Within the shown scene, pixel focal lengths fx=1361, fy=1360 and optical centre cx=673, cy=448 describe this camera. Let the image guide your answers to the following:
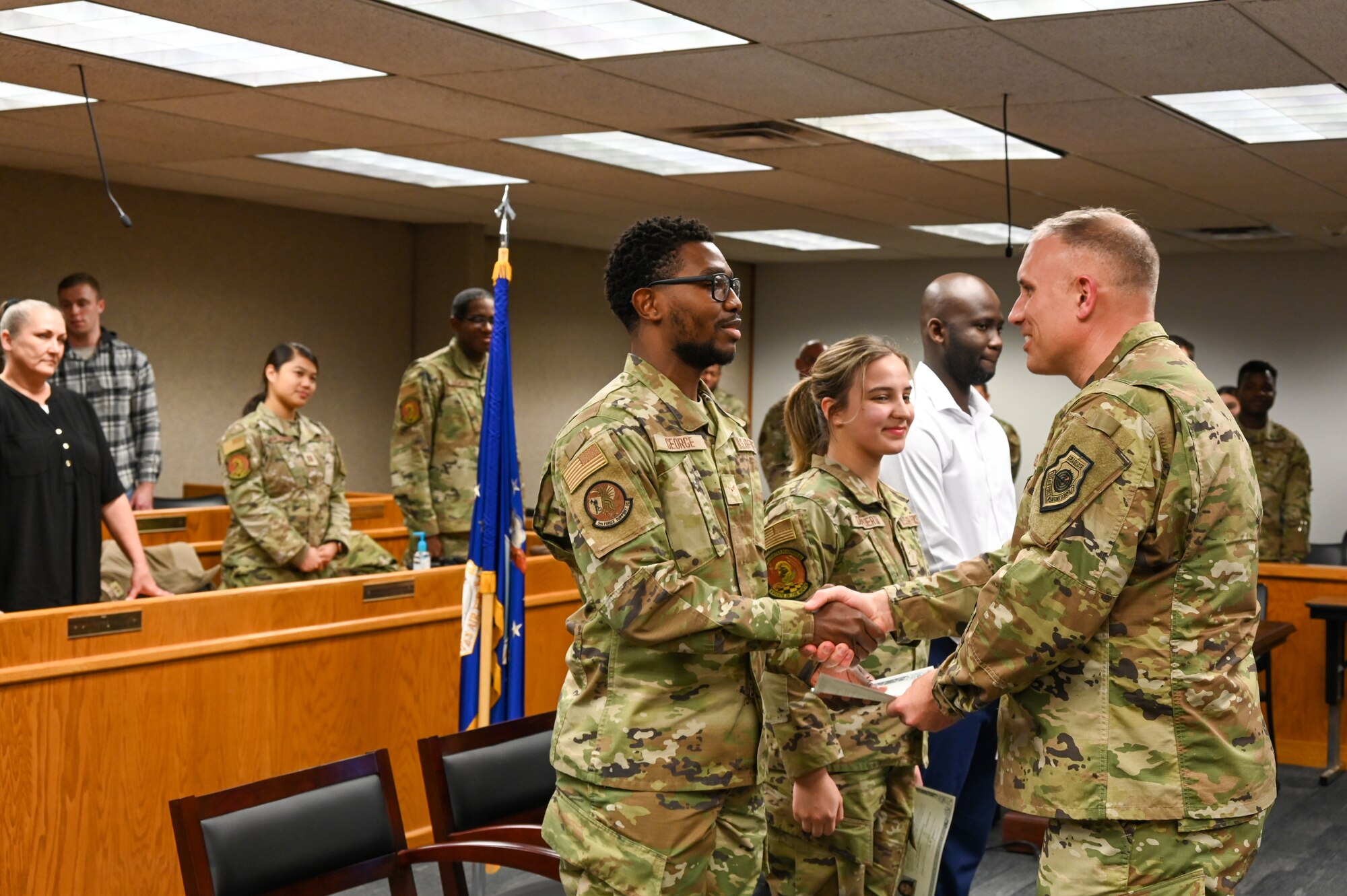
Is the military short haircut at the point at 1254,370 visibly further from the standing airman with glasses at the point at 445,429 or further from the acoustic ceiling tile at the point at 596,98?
the standing airman with glasses at the point at 445,429

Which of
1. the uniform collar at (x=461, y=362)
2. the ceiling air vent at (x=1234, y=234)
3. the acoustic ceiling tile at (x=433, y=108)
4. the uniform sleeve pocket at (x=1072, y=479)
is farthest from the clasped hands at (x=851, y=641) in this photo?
the ceiling air vent at (x=1234, y=234)

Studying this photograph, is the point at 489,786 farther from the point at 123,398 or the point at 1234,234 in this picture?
the point at 1234,234

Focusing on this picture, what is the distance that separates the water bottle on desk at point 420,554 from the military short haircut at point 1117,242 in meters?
3.62

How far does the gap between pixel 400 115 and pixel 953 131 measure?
2537 mm

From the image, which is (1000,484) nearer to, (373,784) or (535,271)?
(373,784)

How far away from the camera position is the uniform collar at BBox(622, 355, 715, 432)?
2277 mm

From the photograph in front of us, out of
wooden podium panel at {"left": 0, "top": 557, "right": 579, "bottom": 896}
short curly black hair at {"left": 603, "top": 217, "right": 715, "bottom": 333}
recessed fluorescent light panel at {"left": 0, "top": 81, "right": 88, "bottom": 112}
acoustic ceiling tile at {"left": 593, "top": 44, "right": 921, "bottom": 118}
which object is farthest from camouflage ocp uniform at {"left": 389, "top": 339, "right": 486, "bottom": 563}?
short curly black hair at {"left": 603, "top": 217, "right": 715, "bottom": 333}

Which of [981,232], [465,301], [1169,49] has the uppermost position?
[981,232]

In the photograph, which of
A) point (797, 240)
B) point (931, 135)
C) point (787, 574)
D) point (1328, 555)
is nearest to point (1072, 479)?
point (787, 574)

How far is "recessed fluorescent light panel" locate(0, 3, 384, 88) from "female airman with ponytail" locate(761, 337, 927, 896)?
2.92 metres

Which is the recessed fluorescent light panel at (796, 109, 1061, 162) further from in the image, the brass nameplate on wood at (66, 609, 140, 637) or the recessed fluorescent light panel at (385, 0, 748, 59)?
the brass nameplate on wood at (66, 609, 140, 637)

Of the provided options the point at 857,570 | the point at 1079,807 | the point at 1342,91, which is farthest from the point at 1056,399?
the point at 1079,807

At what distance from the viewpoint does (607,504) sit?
214 centimetres

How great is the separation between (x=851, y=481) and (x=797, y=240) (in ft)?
27.4
